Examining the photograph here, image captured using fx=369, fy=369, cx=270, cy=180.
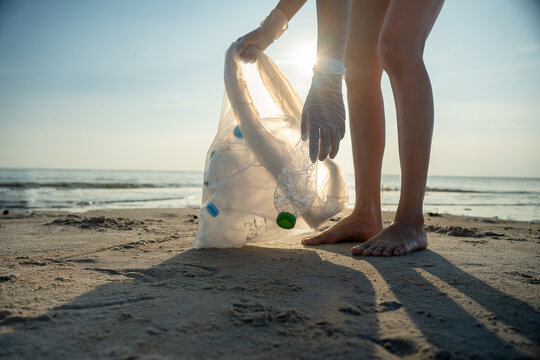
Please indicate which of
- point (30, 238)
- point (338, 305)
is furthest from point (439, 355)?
point (30, 238)

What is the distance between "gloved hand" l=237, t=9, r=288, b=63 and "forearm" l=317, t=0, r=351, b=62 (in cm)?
32

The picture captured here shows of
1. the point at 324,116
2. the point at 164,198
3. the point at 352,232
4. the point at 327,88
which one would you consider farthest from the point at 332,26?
the point at 164,198

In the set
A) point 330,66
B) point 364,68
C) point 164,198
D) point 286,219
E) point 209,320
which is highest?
point 364,68

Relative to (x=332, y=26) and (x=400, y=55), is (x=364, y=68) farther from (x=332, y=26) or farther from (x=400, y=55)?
(x=332, y=26)

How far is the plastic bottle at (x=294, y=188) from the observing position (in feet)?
5.25

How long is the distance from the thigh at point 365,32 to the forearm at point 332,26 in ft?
1.56

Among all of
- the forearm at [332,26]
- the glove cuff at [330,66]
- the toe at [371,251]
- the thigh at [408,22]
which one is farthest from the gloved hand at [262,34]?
the toe at [371,251]

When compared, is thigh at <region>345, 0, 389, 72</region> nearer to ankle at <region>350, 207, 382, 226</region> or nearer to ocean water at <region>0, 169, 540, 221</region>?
ankle at <region>350, 207, 382, 226</region>

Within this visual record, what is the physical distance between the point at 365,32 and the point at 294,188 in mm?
1070

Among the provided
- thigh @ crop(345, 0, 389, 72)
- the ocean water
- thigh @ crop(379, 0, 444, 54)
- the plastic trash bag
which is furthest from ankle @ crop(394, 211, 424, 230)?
the ocean water

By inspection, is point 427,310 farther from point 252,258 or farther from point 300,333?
point 252,258

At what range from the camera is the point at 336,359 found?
2.24 feet

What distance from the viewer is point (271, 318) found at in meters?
0.87

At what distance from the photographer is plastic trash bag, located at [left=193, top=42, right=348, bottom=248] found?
165 cm
